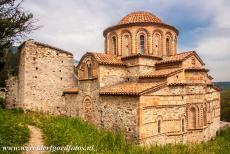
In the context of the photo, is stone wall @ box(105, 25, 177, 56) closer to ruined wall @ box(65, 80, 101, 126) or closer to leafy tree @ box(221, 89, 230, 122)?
ruined wall @ box(65, 80, 101, 126)

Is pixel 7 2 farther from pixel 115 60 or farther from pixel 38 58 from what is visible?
pixel 115 60

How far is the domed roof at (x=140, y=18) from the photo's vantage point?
18.5 meters

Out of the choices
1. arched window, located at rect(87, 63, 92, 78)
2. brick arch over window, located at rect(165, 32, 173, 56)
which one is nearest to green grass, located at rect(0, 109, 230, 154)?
arched window, located at rect(87, 63, 92, 78)

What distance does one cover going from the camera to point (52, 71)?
60.8ft

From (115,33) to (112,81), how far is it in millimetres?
4330

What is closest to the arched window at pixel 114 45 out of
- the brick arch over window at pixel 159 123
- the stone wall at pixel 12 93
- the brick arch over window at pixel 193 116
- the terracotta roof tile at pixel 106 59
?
the terracotta roof tile at pixel 106 59

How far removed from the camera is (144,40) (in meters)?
18.3

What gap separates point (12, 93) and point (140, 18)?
35.1 ft

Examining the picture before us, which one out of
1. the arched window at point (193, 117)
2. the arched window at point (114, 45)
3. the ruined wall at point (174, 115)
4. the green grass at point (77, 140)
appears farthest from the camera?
the arched window at point (114, 45)

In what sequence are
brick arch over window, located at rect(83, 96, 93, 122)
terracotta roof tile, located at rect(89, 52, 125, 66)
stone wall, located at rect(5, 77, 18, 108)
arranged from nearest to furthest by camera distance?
terracotta roof tile, located at rect(89, 52, 125, 66) → brick arch over window, located at rect(83, 96, 93, 122) → stone wall, located at rect(5, 77, 18, 108)

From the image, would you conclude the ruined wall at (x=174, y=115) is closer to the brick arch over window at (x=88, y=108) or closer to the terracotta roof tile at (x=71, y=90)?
the brick arch over window at (x=88, y=108)

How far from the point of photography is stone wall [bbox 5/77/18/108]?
1873cm

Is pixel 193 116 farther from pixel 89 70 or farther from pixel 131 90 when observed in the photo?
pixel 89 70

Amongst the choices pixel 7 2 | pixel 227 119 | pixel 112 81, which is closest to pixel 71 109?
pixel 112 81
